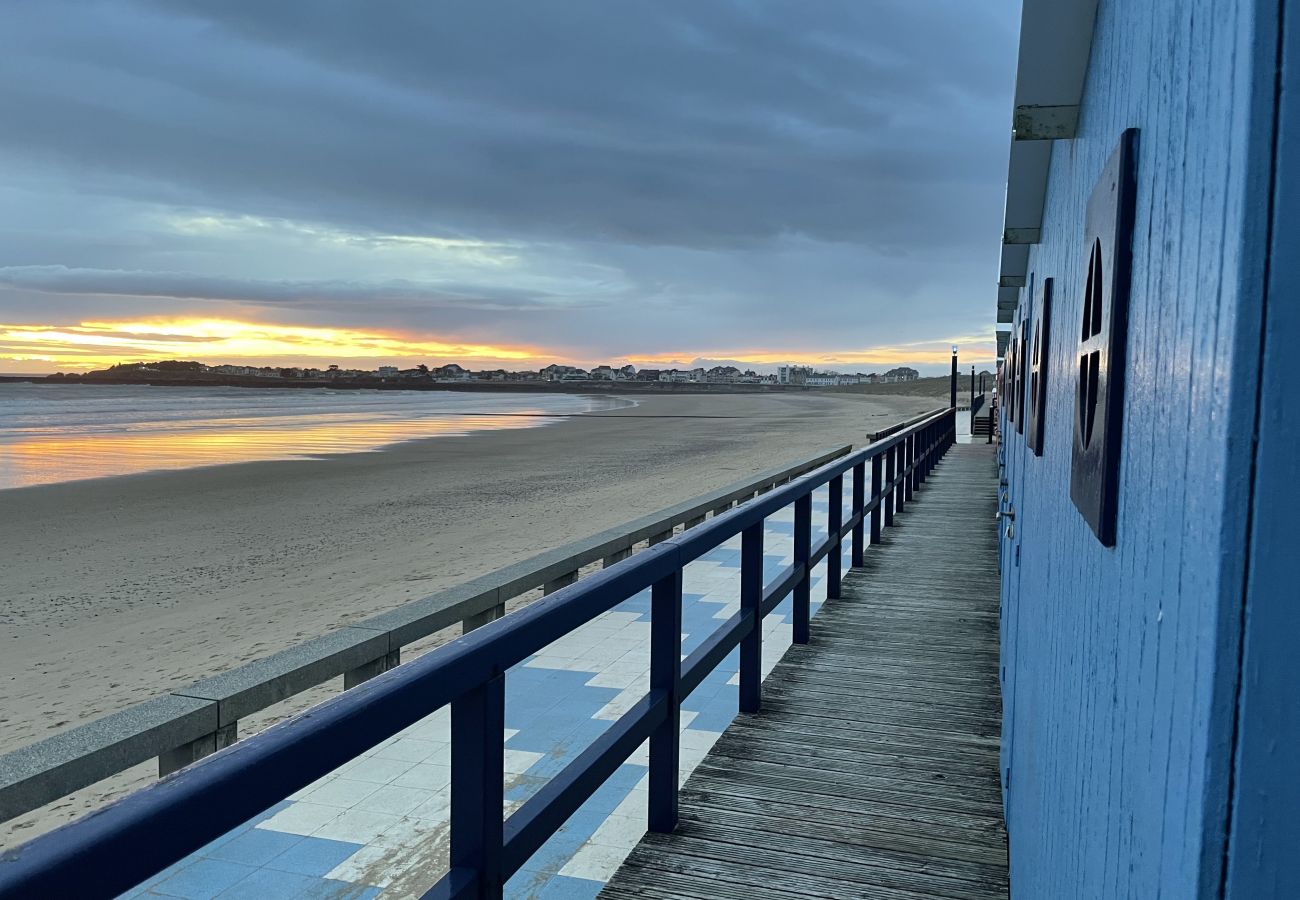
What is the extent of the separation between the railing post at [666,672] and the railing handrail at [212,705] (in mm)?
2536

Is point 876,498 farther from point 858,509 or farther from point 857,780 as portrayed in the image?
point 857,780

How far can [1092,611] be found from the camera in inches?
65.0

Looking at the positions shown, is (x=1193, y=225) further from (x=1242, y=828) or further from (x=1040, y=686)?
(x=1040, y=686)

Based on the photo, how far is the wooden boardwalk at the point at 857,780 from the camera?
340cm

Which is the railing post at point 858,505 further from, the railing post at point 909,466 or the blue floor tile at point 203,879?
the blue floor tile at point 203,879

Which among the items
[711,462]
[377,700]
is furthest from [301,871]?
[711,462]

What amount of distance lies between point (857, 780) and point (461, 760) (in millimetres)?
2749

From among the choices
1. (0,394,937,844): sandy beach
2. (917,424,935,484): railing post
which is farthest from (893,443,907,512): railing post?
(0,394,937,844): sandy beach

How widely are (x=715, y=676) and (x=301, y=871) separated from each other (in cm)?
326

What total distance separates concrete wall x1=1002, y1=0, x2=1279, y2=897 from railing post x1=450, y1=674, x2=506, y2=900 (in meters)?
1.12

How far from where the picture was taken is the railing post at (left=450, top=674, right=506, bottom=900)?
1.96 m

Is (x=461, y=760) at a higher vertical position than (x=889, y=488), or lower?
higher

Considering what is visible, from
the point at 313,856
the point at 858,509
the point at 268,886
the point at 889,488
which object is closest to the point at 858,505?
the point at 858,509

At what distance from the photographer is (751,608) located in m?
4.62
